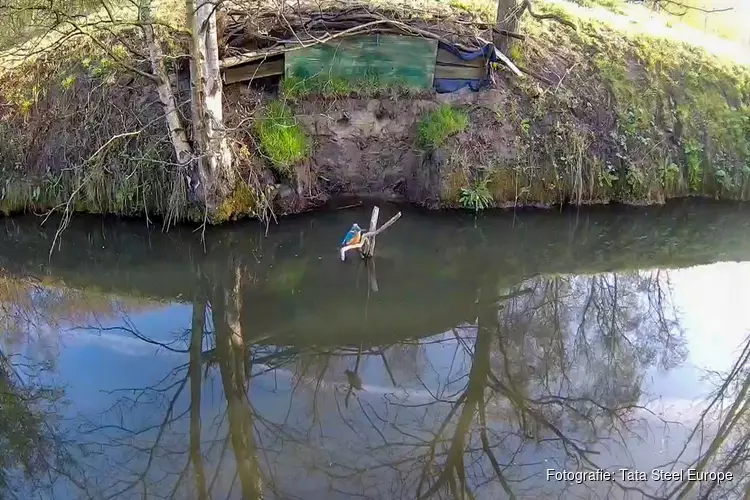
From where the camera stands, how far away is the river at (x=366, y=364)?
420 cm

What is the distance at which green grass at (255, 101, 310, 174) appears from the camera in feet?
25.2

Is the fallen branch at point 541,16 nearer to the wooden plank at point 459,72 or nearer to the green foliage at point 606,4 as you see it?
the wooden plank at point 459,72

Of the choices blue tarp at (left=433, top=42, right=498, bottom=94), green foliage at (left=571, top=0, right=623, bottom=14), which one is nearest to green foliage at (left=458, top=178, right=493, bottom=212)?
blue tarp at (left=433, top=42, right=498, bottom=94)

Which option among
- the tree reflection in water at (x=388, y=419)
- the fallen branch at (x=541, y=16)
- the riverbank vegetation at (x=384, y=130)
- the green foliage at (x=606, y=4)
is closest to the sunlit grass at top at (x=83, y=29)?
the riverbank vegetation at (x=384, y=130)

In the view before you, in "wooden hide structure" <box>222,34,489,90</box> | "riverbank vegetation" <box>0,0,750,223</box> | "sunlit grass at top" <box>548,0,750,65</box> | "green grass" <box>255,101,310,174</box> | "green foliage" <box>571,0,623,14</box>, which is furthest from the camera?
"green foliage" <box>571,0,623,14</box>

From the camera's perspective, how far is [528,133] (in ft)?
26.9

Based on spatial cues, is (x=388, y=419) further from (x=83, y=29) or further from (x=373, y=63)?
(x=83, y=29)

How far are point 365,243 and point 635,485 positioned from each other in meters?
3.44

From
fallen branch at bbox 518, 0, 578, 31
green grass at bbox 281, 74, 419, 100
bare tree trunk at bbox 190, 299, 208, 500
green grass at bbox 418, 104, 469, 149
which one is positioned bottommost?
bare tree trunk at bbox 190, 299, 208, 500

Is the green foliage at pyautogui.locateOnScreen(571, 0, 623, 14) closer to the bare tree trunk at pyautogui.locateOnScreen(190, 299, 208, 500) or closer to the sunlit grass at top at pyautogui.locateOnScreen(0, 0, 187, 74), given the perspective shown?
the sunlit grass at top at pyautogui.locateOnScreen(0, 0, 187, 74)

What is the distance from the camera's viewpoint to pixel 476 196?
8.01m

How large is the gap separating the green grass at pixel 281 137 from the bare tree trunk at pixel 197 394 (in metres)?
2.20

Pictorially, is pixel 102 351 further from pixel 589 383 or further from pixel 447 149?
pixel 447 149

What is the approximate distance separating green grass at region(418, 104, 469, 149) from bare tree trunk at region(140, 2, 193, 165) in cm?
285
